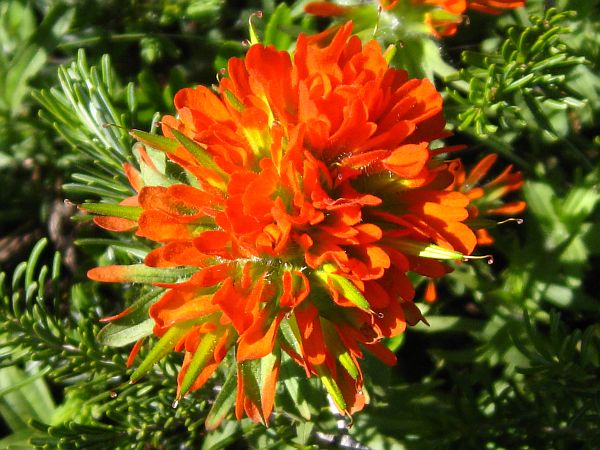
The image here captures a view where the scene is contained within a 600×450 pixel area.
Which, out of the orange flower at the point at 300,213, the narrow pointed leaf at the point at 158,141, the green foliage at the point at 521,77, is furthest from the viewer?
the green foliage at the point at 521,77

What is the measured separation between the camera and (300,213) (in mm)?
1025

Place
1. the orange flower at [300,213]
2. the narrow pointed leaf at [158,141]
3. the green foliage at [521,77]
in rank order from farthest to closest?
the green foliage at [521,77]
the narrow pointed leaf at [158,141]
the orange flower at [300,213]

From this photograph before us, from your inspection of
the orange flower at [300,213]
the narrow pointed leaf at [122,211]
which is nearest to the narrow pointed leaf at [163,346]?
the orange flower at [300,213]

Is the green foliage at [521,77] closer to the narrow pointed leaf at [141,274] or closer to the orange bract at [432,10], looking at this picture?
the orange bract at [432,10]

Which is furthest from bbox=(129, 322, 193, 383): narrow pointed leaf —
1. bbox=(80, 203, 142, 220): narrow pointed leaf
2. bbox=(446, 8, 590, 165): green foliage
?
bbox=(446, 8, 590, 165): green foliage

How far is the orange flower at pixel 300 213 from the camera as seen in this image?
40.0 inches

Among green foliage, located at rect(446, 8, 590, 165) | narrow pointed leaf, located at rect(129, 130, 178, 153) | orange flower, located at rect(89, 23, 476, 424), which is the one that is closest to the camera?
orange flower, located at rect(89, 23, 476, 424)

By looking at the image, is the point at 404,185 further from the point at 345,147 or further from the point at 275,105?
the point at 275,105

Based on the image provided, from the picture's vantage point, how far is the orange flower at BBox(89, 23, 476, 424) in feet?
3.34

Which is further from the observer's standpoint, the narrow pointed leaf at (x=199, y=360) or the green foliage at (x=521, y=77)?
the green foliage at (x=521, y=77)

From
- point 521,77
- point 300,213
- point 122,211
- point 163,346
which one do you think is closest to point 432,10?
point 521,77

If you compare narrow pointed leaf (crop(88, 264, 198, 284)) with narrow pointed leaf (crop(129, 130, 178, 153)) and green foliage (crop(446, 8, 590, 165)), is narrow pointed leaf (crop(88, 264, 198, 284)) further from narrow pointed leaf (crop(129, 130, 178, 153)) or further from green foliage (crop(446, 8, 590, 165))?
green foliage (crop(446, 8, 590, 165))

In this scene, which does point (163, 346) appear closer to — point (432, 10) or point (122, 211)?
point (122, 211)

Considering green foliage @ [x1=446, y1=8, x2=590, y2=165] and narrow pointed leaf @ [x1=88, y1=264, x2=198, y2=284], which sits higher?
narrow pointed leaf @ [x1=88, y1=264, x2=198, y2=284]
